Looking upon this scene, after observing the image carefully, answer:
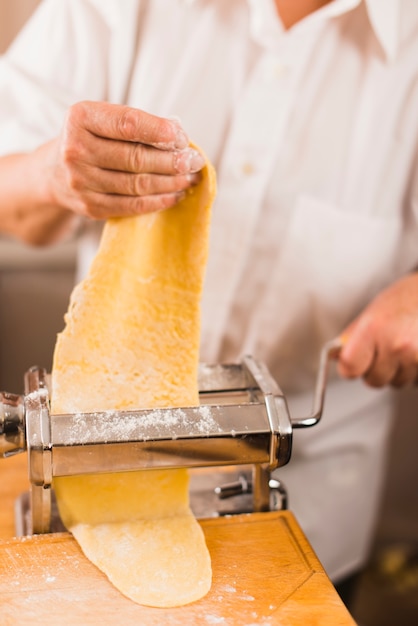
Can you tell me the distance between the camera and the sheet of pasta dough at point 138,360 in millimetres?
694

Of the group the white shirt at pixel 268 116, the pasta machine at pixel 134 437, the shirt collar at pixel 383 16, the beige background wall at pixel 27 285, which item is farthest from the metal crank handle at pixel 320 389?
the beige background wall at pixel 27 285

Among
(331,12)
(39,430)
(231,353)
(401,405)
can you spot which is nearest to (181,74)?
(331,12)

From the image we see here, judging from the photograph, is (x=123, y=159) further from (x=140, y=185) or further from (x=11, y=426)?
(x=11, y=426)

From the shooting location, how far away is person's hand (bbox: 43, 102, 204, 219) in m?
0.66

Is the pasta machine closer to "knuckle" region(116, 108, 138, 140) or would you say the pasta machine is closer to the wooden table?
the wooden table

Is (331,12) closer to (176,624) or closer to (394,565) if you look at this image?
(176,624)

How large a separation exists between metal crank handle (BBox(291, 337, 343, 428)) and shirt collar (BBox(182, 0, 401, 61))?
0.47m

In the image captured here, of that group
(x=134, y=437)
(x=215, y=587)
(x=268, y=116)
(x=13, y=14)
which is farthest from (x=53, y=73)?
(x=13, y=14)

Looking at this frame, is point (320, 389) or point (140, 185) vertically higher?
point (140, 185)

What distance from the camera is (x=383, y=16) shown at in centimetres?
103

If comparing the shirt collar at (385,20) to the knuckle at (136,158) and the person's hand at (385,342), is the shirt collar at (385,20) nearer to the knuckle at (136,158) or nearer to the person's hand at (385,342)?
the person's hand at (385,342)

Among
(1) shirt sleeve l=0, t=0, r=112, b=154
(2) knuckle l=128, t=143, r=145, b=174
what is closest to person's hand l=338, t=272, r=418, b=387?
(2) knuckle l=128, t=143, r=145, b=174

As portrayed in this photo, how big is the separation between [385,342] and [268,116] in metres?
0.40

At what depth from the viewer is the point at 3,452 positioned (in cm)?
67
